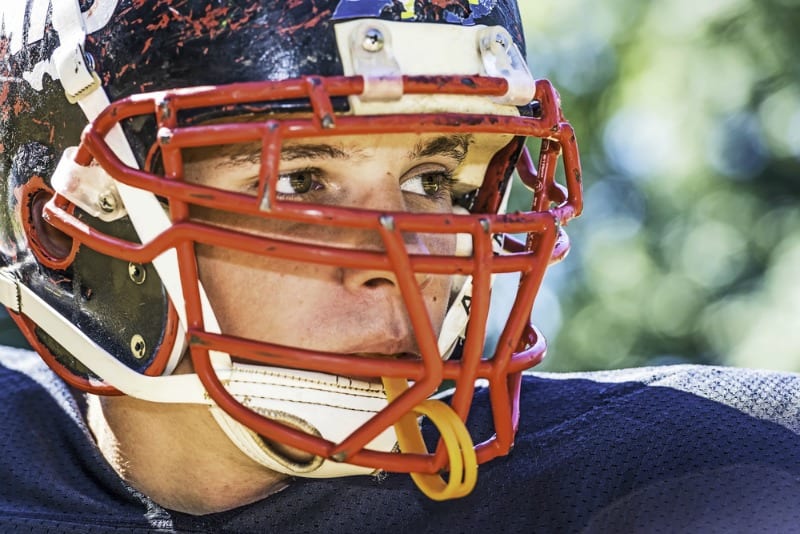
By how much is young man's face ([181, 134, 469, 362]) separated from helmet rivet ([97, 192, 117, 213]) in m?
0.10

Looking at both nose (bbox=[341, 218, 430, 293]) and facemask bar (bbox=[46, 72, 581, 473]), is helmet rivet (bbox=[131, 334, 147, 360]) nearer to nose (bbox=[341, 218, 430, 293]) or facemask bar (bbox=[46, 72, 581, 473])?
facemask bar (bbox=[46, 72, 581, 473])

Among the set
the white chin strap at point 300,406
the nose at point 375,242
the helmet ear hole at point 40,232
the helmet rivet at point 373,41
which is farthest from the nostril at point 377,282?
the helmet ear hole at point 40,232

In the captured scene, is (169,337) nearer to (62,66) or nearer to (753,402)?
(62,66)

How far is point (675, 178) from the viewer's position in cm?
394

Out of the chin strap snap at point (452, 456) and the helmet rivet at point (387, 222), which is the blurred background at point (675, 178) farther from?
the helmet rivet at point (387, 222)

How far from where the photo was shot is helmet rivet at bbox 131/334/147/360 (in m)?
1.42

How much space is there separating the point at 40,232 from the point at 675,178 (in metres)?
2.81

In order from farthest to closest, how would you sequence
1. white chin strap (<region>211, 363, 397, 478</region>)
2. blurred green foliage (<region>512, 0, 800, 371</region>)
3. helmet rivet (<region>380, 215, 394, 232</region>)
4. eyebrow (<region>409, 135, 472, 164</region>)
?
blurred green foliage (<region>512, 0, 800, 371</region>)
eyebrow (<region>409, 135, 472, 164</region>)
white chin strap (<region>211, 363, 397, 478</region>)
helmet rivet (<region>380, 215, 394, 232</region>)

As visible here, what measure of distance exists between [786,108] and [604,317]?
0.95 m

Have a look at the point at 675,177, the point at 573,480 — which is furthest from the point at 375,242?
the point at 675,177

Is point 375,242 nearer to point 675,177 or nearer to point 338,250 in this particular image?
point 338,250

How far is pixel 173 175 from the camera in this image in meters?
1.28

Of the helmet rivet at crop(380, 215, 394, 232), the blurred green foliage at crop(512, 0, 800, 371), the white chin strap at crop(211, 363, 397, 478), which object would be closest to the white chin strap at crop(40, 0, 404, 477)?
the white chin strap at crop(211, 363, 397, 478)

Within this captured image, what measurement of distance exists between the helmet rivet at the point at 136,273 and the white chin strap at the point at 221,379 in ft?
0.21
